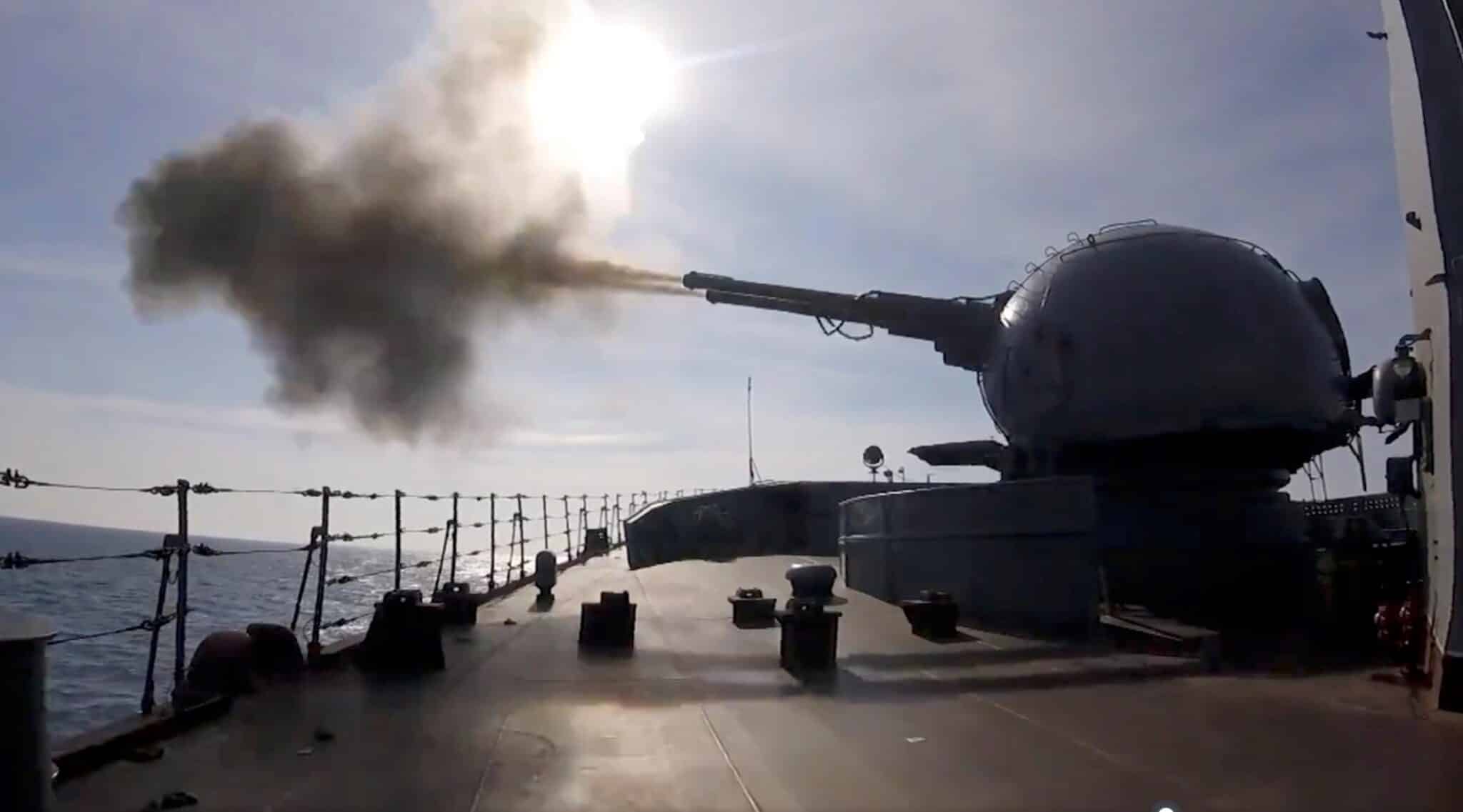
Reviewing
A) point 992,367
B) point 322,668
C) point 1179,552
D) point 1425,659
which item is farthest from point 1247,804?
point 992,367

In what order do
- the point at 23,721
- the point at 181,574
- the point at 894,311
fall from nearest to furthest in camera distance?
1. the point at 23,721
2. the point at 181,574
3. the point at 894,311

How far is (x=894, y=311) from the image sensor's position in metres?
18.0

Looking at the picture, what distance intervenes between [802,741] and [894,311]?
12765mm

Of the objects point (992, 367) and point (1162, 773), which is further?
point (992, 367)

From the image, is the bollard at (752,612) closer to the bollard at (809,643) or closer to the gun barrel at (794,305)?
the bollard at (809,643)

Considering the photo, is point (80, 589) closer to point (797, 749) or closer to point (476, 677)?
point (476, 677)

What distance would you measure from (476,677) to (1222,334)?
990 centimetres

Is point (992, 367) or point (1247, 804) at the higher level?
point (992, 367)

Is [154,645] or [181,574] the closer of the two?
[154,645]

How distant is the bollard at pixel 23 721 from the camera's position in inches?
127

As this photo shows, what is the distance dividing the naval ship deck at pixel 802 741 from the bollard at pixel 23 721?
110 centimetres

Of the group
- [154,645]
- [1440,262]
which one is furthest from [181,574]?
[1440,262]

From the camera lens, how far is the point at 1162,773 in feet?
16.3

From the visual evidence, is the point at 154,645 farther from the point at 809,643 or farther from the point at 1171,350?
the point at 1171,350
